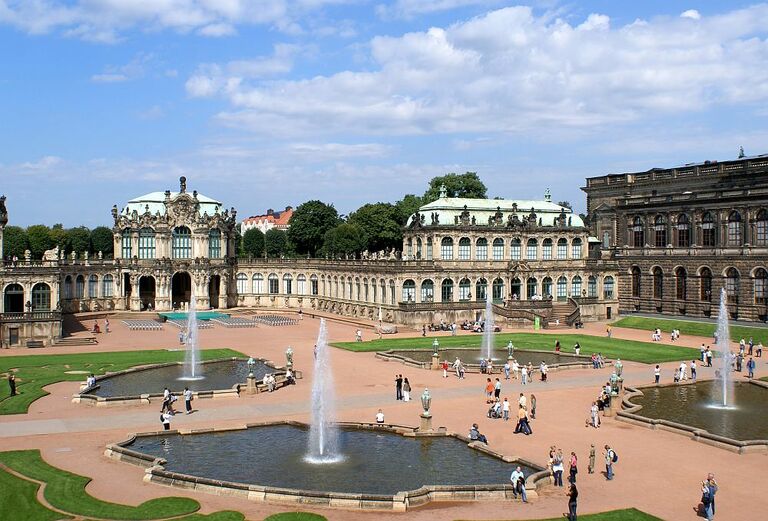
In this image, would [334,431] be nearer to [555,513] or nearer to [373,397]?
[373,397]

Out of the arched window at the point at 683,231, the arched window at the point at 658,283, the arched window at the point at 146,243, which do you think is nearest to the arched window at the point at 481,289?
the arched window at the point at 658,283

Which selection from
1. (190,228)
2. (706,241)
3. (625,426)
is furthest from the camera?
(190,228)

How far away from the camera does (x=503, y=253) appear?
336 feet

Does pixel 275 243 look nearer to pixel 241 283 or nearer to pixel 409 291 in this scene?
pixel 241 283

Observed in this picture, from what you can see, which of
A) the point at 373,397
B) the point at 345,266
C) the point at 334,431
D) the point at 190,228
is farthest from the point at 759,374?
the point at 190,228

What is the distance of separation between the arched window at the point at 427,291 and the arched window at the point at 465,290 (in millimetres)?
4019

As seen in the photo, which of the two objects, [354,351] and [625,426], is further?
[354,351]

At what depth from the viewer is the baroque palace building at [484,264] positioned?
9288cm

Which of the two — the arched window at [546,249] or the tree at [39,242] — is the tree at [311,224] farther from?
the arched window at [546,249]

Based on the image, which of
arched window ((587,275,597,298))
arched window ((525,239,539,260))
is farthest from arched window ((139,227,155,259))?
arched window ((587,275,597,298))

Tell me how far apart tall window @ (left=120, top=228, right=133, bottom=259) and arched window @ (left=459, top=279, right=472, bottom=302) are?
4745 centimetres

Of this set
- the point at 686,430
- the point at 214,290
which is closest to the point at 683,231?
the point at 686,430

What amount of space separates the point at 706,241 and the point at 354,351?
50.9m

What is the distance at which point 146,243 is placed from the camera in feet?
368
